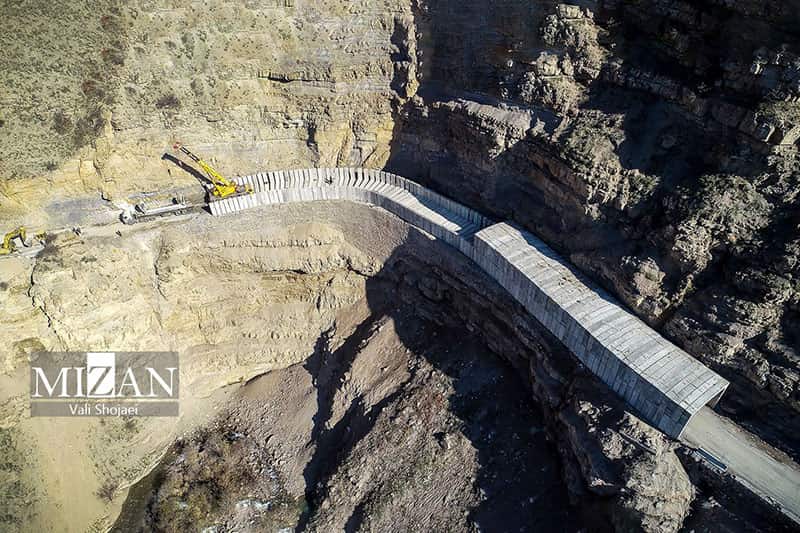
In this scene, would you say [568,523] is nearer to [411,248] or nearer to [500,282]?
[500,282]

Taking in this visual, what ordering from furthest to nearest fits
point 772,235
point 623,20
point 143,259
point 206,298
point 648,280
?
1. point 206,298
2. point 143,259
3. point 623,20
4. point 648,280
5. point 772,235

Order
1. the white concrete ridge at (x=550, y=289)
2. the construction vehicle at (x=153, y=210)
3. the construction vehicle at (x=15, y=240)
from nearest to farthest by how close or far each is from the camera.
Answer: the white concrete ridge at (x=550, y=289), the construction vehicle at (x=15, y=240), the construction vehicle at (x=153, y=210)

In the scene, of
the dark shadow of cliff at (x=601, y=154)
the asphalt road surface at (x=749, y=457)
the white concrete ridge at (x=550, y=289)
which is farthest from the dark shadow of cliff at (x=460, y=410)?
the dark shadow of cliff at (x=601, y=154)

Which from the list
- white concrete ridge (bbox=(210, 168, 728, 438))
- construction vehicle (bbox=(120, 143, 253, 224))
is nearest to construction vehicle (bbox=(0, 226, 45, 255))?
construction vehicle (bbox=(120, 143, 253, 224))

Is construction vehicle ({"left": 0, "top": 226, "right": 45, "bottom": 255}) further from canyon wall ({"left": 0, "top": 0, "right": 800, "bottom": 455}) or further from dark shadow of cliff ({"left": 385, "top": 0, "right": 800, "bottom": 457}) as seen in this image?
dark shadow of cliff ({"left": 385, "top": 0, "right": 800, "bottom": 457})

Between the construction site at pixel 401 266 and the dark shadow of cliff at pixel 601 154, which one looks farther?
the dark shadow of cliff at pixel 601 154

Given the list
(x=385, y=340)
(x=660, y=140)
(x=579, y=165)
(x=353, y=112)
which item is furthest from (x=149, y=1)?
(x=660, y=140)

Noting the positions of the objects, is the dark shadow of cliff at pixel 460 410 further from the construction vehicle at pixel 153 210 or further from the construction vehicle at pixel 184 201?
the construction vehicle at pixel 153 210
